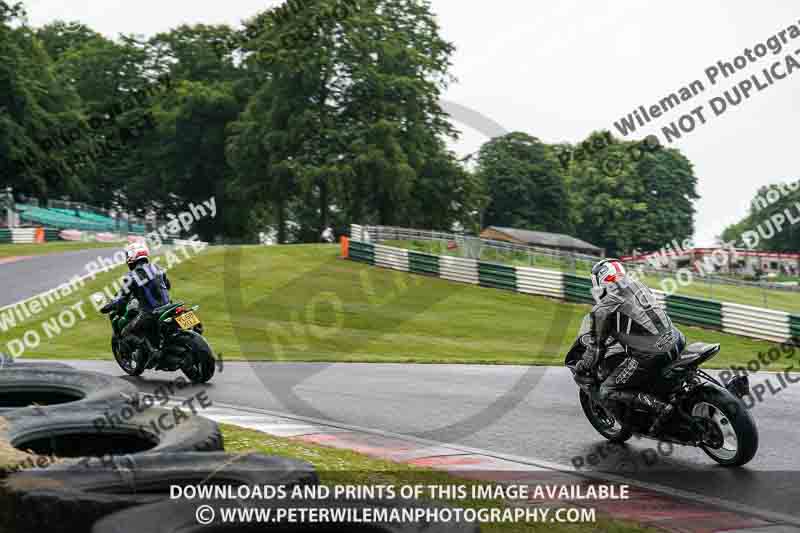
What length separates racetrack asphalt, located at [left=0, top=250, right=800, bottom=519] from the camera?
7.38 meters

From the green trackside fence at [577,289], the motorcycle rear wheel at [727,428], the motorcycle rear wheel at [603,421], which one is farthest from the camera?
the green trackside fence at [577,289]

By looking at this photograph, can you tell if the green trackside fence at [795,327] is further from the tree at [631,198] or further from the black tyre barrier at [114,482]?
the tree at [631,198]

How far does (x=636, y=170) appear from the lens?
10062 cm

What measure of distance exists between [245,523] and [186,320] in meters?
8.22

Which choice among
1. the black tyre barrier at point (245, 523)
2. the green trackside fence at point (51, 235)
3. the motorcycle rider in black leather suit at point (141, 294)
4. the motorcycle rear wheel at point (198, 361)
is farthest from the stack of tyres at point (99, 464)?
the green trackside fence at point (51, 235)

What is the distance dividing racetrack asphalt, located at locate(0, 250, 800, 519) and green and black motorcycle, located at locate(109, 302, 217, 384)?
0.90 ft

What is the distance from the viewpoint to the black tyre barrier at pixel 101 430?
5.72 m

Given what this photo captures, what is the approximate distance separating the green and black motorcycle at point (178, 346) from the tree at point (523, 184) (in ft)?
236

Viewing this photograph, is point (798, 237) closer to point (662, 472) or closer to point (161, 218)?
point (161, 218)

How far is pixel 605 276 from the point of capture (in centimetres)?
811

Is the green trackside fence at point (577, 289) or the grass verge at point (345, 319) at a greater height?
the green trackside fence at point (577, 289)

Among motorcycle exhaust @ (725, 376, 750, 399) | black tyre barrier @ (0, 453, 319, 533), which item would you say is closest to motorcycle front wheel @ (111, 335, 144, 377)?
motorcycle exhaust @ (725, 376, 750, 399)

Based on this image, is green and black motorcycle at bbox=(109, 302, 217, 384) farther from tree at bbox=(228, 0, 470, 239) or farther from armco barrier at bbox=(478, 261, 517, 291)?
tree at bbox=(228, 0, 470, 239)

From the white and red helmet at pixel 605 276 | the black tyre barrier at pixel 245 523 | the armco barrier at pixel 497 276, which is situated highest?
the white and red helmet at pixel 605 276
